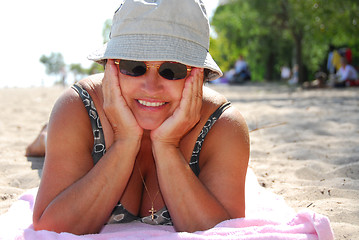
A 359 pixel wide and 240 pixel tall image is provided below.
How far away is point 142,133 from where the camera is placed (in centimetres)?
215

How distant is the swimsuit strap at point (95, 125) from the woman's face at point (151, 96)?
0.81 feet

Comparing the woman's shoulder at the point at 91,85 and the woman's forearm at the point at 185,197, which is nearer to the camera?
the woman's forearm at the point at 185,197

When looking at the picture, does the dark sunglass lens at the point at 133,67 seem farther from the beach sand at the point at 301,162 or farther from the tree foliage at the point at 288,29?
the tree foliage at the point at 288,29

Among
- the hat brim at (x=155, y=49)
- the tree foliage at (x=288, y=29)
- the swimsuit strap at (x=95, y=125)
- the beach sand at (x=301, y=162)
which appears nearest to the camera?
the hat brim at (x=155, y=49)

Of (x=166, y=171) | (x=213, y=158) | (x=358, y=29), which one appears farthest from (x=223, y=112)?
(x=358, y=29)

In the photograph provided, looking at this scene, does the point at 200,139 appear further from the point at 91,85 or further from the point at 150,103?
the point at 91,85

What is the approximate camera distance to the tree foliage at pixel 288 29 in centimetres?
1239

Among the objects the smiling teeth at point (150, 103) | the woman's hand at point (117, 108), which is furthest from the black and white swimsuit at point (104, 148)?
the smiling teeth at point (150, 103)

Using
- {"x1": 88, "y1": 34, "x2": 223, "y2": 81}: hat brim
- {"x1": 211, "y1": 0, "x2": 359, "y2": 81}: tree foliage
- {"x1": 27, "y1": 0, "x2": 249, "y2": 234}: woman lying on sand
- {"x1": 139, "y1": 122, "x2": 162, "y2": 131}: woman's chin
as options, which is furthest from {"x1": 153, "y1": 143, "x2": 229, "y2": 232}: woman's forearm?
{"x1": 211, "y1": 0, "x2": 359, "y2": 81}: tree foliage

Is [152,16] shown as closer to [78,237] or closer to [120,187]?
[120,187]

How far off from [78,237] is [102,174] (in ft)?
1.14

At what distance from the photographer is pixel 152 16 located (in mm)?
1981

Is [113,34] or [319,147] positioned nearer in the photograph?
[113,34]

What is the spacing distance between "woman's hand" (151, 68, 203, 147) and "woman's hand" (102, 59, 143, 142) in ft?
0.41
